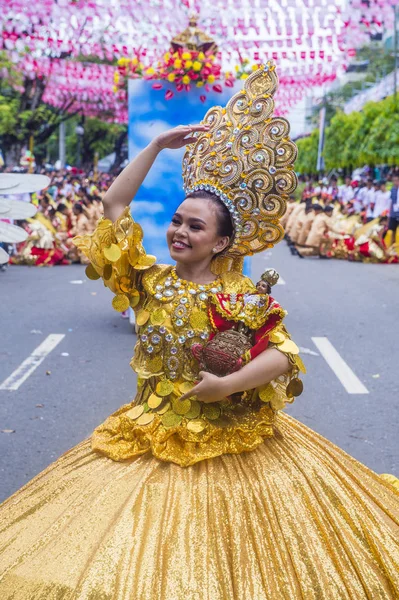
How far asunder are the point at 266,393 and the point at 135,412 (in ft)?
1.47

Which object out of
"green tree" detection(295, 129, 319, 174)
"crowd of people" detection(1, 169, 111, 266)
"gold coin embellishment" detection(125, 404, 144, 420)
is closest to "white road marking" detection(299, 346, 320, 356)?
"gold coin embellishment" detection(125, 404, 144, 420)

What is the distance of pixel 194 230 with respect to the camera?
2.70m

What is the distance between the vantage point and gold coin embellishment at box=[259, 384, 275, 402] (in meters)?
Answer: 2.69

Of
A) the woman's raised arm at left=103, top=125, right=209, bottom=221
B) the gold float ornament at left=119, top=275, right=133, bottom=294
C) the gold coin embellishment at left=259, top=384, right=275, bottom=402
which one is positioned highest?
the woman's raised arm at left=103, top=125, right=209, bottom=221

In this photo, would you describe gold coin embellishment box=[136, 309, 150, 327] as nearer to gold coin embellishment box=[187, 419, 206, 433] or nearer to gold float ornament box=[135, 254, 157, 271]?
gold float ornament box=[135, 254, 157, 271]

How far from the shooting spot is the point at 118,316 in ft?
31.4

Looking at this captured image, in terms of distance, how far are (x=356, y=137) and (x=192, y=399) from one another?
1181 inches

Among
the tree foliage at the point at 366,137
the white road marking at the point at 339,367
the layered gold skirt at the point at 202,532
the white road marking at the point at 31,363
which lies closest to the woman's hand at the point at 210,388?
the layered gold skirt at the point at 202,532

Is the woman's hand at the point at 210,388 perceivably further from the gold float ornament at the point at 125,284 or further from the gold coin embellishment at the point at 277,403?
the gold float ornament at the point at 125,284

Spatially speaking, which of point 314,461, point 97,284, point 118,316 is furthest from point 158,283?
point 97,284

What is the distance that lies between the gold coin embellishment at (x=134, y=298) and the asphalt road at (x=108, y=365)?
6.21ft

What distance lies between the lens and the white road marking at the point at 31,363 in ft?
21.5

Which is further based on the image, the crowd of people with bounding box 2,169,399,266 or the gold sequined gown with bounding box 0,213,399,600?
the crowd of people with bounding box 2,169,399,266

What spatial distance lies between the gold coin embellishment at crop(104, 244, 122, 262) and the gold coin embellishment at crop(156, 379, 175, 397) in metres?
0.44
